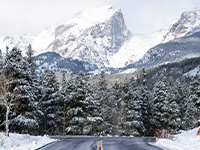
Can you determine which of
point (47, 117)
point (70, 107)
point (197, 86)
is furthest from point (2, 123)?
point (197, 86)

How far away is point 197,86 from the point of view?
43.6 meters

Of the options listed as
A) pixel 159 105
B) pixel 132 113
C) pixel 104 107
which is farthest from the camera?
pixel 159 105

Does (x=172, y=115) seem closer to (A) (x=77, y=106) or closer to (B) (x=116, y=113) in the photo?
(B) (x=116, y=113)

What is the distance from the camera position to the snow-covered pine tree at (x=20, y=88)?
2536cm

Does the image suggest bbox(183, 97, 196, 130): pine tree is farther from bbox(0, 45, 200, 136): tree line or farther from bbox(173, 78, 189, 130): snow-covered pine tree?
bbox(173, 78, 189, 130): snow-covered pine tree

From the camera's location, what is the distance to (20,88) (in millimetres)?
24984

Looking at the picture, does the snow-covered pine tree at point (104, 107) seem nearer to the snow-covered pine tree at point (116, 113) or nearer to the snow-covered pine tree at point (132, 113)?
the snow-covered pine tree at point (116, 113)

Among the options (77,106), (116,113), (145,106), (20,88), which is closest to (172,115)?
(145,106)

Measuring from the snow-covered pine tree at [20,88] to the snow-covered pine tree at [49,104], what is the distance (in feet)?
20.7

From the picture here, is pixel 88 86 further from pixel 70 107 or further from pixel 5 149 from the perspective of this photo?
pixel 5 149

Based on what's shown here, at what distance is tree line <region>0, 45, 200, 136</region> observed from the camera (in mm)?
26016

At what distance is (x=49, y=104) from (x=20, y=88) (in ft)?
33.5

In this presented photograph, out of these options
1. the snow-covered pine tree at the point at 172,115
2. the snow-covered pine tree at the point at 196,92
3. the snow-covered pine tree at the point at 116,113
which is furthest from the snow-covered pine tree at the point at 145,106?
the snow-covered pine tree at the point at 196,92

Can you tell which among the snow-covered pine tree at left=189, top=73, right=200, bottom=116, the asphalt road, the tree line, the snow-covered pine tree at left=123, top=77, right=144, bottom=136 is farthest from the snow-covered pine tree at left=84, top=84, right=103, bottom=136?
the snow-covered pine tree at left=189, top=73, right=200, bottom=116
